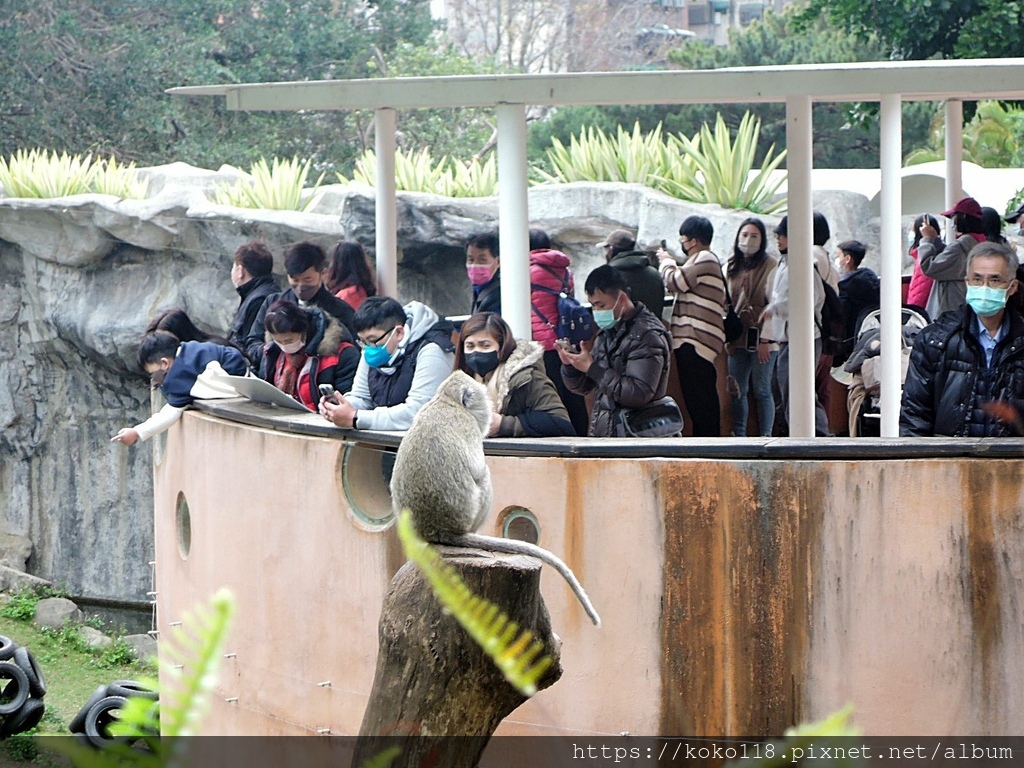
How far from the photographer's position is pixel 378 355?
591 centimetres

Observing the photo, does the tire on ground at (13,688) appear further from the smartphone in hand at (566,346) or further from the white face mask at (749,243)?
the smartphone in hand at (566,346)

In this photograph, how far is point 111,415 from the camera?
17391mm

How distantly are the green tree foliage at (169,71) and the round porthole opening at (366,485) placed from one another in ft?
60.4

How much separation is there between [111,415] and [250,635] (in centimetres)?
1143

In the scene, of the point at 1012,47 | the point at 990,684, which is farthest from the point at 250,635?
the point at 1012,47

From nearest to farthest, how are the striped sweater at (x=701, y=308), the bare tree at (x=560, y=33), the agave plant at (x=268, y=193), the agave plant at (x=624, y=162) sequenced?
the striped sweater at (x=701, y=308) < the agave plant at (x=624, y=162) < the agave plant at (x=268, y=193) < the bare tree at (x=560, y=33)

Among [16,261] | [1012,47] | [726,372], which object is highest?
[1012,47]

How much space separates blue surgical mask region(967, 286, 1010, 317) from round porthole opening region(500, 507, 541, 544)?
1.77 metres

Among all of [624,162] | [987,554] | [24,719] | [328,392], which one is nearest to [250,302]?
[328,392]

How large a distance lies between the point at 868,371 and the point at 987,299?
5.50 feet

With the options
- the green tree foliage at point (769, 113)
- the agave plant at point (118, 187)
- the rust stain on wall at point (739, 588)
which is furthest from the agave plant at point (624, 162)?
the rust stain on wall at point (739, 588)

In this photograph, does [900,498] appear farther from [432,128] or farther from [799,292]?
[432,128]

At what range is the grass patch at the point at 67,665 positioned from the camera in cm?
1427

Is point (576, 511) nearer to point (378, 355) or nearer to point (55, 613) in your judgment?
point (378, 355)
